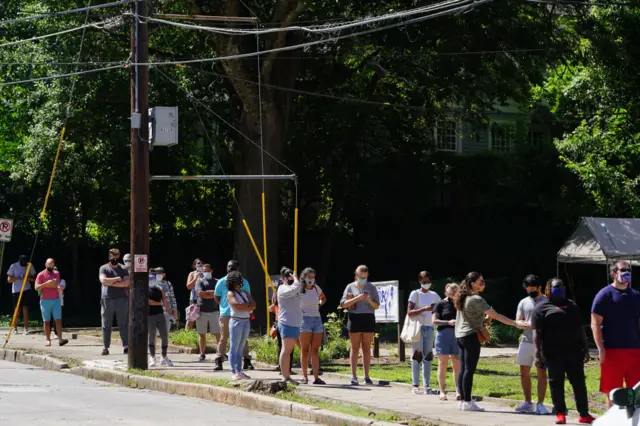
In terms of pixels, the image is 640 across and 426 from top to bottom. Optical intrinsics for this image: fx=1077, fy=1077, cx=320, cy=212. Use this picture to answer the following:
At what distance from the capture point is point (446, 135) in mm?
44500

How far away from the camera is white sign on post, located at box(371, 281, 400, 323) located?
66.6 feet

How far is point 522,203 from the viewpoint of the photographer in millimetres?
39312

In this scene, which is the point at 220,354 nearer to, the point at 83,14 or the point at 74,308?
the point at 83,14

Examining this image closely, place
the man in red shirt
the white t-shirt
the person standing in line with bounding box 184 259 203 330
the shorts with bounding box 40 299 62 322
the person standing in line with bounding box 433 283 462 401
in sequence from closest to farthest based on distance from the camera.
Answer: the person standing in line with bounding box 433 283 462 401
the white t-shirt
the person standing in line with bounding box 184 259 203 330
the man in red shirt
the shorts with bounding box 40 299 62 322

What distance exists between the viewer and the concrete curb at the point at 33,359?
1950cm

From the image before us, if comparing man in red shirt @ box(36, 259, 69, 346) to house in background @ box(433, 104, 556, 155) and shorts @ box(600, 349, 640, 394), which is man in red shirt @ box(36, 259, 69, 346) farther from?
house in background @ box(433, 104, 556, 155)

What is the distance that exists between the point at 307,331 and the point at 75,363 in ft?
17.6

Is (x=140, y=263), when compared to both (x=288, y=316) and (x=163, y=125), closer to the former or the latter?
(x=163, y=125)

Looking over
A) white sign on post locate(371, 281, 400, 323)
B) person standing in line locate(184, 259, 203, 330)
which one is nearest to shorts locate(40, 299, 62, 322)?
person standing in line locate(184, 259, 203, 330)

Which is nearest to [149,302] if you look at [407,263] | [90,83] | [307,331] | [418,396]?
A: [307,331]

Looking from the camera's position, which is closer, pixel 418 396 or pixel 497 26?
pixel 418 396

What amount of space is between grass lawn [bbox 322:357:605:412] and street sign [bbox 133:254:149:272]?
12.0 feet

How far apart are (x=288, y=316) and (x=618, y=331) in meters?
5.58

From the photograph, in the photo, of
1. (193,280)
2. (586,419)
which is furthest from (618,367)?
(193,280)
